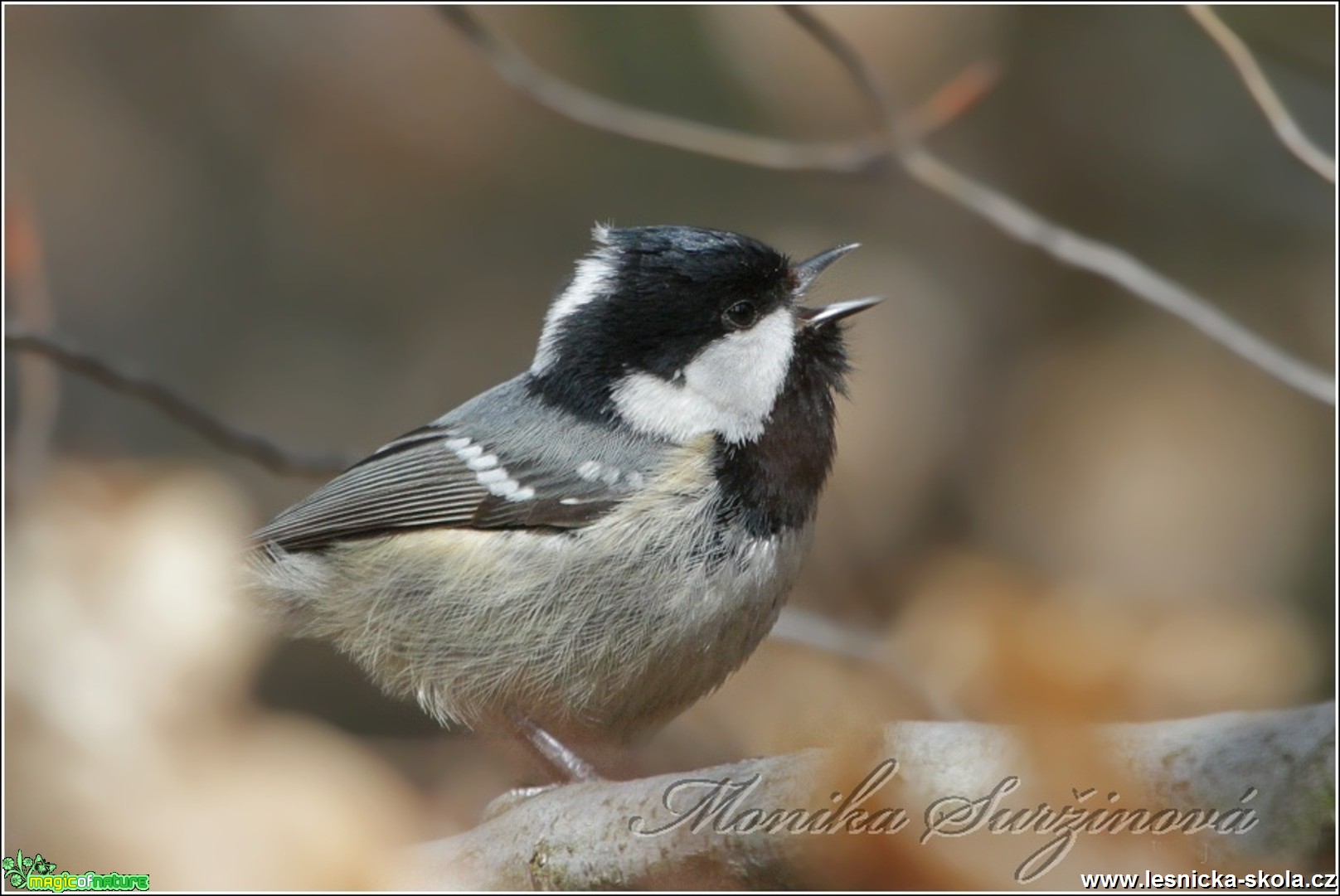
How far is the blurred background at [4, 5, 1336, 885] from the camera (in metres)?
4.51

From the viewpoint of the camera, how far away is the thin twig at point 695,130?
2.86 meters

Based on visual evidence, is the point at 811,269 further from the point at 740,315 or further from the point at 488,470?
the point at 488,470

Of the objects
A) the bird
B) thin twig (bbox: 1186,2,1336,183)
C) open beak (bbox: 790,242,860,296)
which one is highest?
thin twig (bbox: 1186,2,1336,183)

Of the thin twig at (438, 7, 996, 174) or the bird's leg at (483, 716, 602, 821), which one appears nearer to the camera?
the bird's leg at (483, 716, 602, 821)

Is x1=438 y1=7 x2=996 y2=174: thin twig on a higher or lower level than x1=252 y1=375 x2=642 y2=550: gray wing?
higher

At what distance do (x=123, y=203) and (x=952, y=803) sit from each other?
5.73 m

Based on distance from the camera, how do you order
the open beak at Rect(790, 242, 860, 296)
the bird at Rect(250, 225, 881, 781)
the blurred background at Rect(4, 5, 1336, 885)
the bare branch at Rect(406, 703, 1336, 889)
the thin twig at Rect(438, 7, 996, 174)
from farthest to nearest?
the blurred background at Rect(4, 5, 1336, 885) → the thin twig at Rect(438, 7, 996, 174) → the open beak at Rect(790, 242, 860, 296) → the bird at Rect(250, 225, 881, 781) → the bare branch at Rect(406, 703, 1336, 889)

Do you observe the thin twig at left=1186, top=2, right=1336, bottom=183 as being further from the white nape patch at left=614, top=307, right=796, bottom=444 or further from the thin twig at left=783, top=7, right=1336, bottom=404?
the white nape patch at left=614, top=307, right=796, bottom=444

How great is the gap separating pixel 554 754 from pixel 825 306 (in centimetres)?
92

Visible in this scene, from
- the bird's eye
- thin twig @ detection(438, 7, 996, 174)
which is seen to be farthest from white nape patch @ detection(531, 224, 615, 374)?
thin twig @ detection(438, 7, 996, 174)

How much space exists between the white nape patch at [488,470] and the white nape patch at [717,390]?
9.0 inches

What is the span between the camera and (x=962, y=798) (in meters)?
1.42

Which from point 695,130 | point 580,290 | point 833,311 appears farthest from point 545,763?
point 695,130

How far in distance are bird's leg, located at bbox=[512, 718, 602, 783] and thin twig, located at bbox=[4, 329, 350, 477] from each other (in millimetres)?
841
